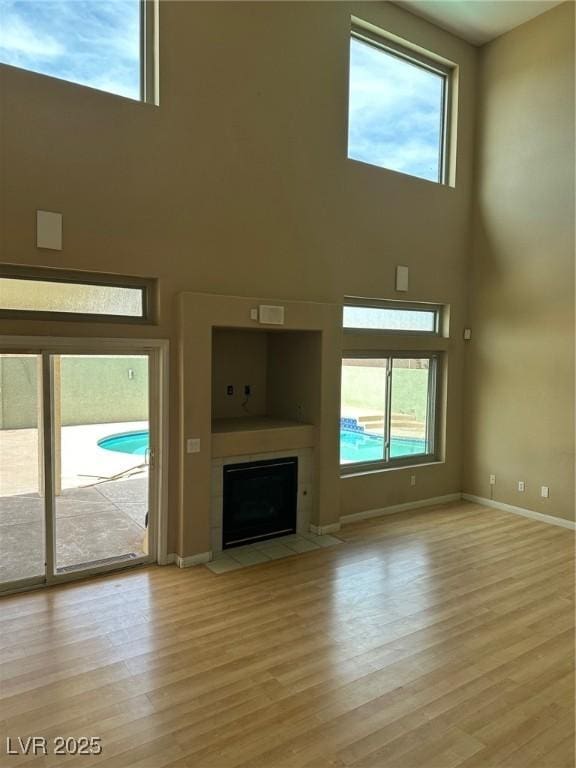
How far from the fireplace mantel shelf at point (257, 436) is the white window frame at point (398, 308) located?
1307mm

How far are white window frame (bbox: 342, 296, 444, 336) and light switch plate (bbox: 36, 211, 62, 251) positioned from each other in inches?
117

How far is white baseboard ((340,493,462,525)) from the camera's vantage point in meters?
5.80

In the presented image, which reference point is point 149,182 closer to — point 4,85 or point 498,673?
point 4,85

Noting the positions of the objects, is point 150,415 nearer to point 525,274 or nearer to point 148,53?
point 148,53

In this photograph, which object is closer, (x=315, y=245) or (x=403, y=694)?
(x=403, y=694)

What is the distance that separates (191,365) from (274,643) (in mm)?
2304

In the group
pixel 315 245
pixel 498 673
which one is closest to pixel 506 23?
pixel 315 245

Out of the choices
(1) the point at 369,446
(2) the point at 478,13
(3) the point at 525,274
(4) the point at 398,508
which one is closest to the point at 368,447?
(1) the point at 369,446

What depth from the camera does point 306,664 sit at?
310 centimetres

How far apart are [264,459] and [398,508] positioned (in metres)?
2.12

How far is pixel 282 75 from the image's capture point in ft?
16.3

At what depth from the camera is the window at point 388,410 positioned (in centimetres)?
599

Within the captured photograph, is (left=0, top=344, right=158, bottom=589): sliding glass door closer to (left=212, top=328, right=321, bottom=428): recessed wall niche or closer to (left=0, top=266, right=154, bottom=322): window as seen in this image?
(left=0, top=266, right=154, bottom=322): window
